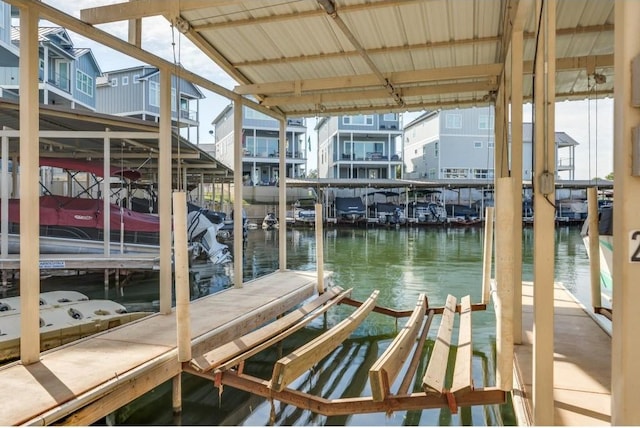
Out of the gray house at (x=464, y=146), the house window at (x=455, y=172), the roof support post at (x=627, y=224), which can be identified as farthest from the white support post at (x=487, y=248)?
the house window at (x=455, y=172)

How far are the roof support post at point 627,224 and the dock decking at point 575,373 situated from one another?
44.9 inches

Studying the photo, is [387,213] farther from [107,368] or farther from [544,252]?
[544,252]

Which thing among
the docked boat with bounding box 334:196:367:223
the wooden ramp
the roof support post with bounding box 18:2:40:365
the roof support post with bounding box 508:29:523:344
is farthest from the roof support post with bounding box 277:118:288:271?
the docked boat with bounding box 334:196:367:223

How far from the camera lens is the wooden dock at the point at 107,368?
10.0ft

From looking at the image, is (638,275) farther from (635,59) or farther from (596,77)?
(596,77)

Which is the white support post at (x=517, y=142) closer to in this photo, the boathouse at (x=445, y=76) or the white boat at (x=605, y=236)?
the boathouse at (x=445, y=76)

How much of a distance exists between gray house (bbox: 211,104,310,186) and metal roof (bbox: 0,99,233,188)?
19.3 m

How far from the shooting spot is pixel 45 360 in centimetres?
388

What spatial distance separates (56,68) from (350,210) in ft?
61.2

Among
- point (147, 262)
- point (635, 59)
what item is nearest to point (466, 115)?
point (147, 262)

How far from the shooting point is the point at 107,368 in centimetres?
369

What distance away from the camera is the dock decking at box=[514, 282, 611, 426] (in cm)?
297

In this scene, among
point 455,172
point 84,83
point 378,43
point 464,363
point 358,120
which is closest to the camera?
point 464,363

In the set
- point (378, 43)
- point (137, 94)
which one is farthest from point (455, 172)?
point (378, 43)
